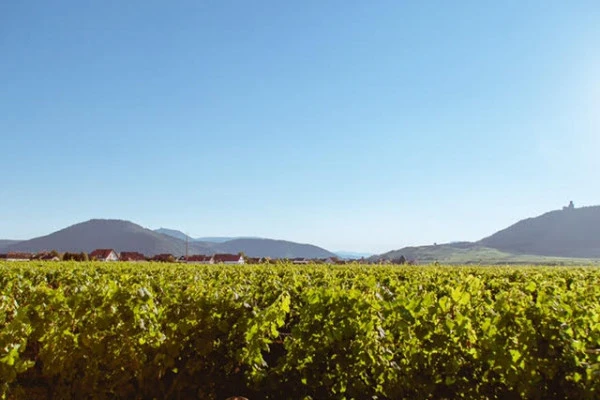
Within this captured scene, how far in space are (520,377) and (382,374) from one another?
1.35 meters

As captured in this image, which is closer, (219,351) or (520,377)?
(520,377)

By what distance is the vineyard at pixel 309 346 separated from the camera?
4219mm

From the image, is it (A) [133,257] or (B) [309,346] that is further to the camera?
(A) [133,257]

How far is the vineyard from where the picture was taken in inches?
166

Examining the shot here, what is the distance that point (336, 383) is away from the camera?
15.9 ft

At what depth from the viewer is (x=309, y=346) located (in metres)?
4.97

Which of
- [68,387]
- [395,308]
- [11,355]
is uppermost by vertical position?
[395,308]

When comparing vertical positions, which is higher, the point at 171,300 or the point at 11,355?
the point at 171,300

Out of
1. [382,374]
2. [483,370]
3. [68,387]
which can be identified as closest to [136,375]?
[68,387]

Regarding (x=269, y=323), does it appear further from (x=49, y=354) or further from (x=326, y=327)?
(x=49, y=354)

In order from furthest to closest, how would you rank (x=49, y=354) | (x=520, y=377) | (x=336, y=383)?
(x=49, y=354) < (x=336, y=383) < (x=520, y=377)

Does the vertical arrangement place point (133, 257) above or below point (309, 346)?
below

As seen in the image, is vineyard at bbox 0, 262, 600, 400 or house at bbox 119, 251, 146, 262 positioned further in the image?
house at bbox 119, 251, 146, 262

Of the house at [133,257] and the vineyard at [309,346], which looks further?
the house at [133,257]
